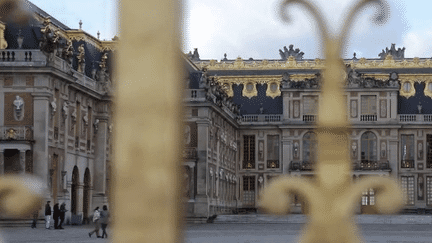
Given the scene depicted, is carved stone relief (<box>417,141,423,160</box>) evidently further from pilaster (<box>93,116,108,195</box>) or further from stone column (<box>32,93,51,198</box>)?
stone column (<box>32,93,51,198</box>)

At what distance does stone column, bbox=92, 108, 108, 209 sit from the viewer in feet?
160

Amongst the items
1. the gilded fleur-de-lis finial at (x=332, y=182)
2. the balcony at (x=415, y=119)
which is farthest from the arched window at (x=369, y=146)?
the gilded fleur-de-lis finial at (x=332, y=182)

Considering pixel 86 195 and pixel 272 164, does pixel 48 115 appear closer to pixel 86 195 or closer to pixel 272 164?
pixel 86 195

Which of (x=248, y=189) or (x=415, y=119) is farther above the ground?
(x=415, y=119)

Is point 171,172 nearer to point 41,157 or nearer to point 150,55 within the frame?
point 150,55

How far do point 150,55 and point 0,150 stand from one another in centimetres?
3793

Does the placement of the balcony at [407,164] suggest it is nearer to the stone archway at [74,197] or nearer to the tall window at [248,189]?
the tall window at [248,189]

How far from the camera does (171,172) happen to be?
2.21 meters

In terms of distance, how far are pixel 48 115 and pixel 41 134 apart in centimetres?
104

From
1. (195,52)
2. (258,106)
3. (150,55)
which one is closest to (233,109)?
(258,106)

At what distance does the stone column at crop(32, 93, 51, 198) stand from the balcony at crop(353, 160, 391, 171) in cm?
3812

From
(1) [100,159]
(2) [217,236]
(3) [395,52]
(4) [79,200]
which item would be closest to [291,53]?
(3) [395,52]

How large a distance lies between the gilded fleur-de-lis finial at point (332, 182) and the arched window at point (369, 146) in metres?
72.2

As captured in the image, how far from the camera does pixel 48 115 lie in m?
40.9
